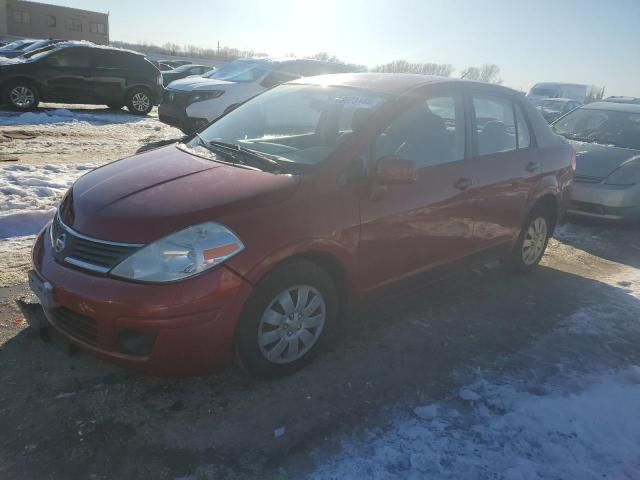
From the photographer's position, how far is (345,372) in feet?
10.1

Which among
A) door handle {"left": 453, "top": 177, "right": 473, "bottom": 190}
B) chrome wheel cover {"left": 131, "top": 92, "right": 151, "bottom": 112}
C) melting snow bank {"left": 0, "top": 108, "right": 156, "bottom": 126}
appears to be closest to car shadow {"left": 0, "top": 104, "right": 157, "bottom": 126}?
melting snow bank {"left": 0, "top": 108, "right": 156, "bottom": 126}

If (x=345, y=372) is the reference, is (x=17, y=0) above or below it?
above

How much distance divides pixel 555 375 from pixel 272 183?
2.17 m

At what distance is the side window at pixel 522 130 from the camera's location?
14.8 feet

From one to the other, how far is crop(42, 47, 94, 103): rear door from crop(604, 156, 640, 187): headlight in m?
12.1

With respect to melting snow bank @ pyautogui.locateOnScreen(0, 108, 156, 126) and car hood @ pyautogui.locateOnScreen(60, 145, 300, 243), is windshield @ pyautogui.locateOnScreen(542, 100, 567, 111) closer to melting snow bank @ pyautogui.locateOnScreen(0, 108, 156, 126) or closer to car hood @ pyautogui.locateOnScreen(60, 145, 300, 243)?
melting snow bank @ pyautogui.locateOnScreen(0, 108, 156, 126)

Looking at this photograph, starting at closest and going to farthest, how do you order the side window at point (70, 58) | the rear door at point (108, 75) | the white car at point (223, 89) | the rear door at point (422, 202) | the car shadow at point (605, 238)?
the rear door at point (422, 202)
the car shadow at point (605, 238)
the white car at point (223, 89)
the side window at point (70, 58)
the rear door at point (108, 75)

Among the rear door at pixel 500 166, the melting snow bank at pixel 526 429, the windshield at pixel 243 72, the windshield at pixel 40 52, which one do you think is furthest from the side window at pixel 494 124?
the windshield at pixel 40 52

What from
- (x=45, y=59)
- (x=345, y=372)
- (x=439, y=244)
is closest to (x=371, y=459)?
(x=345, y=372)

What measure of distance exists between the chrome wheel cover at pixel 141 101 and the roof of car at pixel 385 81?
444 inches

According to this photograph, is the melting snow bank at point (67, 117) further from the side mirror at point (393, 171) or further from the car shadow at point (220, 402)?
the side mirror at point (393, 171)

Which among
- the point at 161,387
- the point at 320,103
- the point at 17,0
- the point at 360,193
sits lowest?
the point at 161,387

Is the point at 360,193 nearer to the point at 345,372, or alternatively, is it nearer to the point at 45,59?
the point at 345,372

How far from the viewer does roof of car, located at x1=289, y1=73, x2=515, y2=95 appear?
358 centimetres
